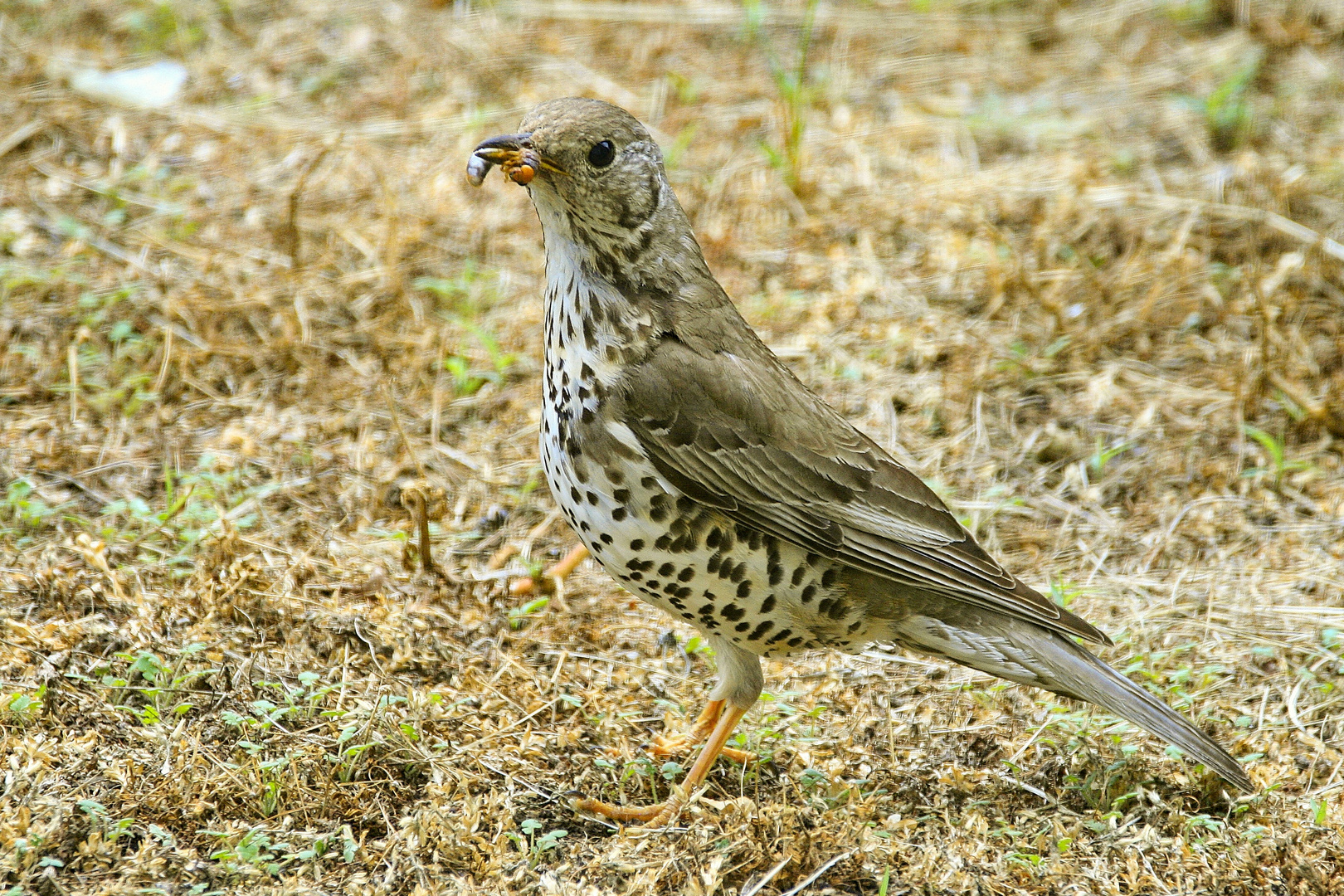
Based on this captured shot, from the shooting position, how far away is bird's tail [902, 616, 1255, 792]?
360 centimetres

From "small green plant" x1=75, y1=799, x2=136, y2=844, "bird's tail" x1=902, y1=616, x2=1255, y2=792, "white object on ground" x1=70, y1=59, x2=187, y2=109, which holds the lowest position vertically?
"small green plant" x1=75, y1=799, x2=136, y2=844

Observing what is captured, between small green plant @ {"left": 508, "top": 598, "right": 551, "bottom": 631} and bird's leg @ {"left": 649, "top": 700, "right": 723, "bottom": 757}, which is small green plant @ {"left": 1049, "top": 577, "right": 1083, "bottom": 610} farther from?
small green plant @ {"left": 508, "top": 598, "right": 551, "bottom": 631}

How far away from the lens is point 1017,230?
6.30m

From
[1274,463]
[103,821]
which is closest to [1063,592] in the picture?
[1274,463]

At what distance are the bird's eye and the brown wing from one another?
0.51 metres

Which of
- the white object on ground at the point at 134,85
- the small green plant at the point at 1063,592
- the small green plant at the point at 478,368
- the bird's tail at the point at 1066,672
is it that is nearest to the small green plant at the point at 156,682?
the small green plant at the point at 478,368

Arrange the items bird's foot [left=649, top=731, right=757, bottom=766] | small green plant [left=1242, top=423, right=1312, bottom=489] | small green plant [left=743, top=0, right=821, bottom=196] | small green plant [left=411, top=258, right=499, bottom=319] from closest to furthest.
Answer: bird's foot [left=649, top=731, right=757, bottom=766]
small green plant [left=1242, top=423, right=1312, bottom=489]
small green plant [left=411, top=258, right=499, bottom=319]
small green plant [left=743, top=0, right=821, bottom=196]

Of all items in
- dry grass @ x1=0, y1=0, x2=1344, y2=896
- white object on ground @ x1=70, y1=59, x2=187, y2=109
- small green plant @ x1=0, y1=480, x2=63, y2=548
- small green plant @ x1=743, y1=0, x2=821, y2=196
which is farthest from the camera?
white object on ground @ x1=70, y1=59, x2=187, y2=109

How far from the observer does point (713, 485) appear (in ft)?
11.8

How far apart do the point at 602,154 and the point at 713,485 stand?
37.4 inches

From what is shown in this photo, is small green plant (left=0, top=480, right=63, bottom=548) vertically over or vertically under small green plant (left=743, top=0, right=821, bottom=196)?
under

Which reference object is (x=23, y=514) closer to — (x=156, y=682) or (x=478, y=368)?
(x=156, y=682)

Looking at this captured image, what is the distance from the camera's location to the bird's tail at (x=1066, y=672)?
11.8 feet

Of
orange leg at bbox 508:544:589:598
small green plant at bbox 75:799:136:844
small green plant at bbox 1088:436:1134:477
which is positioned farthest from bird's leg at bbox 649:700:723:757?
small green plant at bbox 1088:436:1134:477
